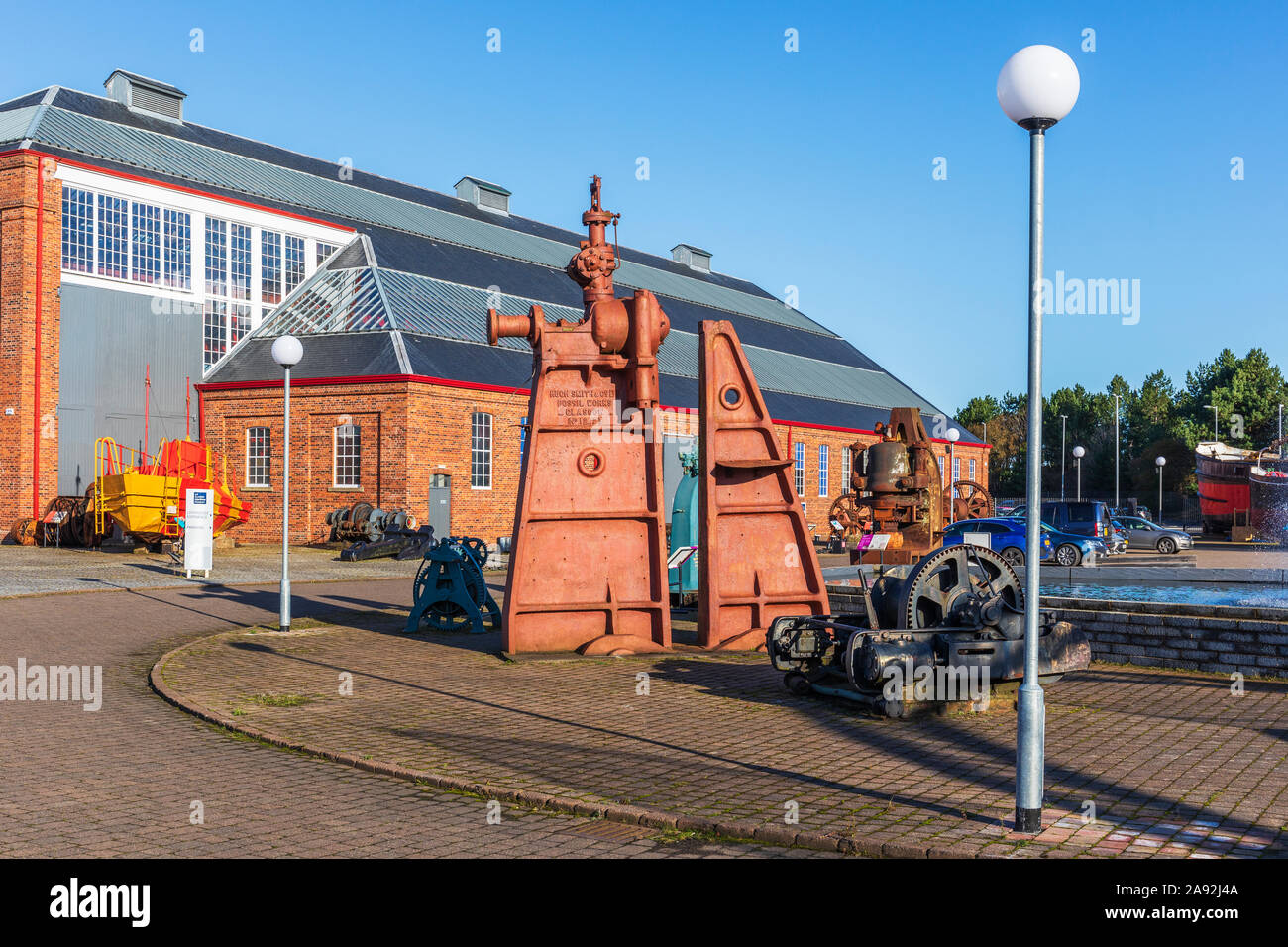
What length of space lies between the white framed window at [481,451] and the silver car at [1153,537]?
70.3 feet

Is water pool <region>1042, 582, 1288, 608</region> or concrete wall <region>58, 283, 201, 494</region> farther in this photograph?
concrete wall <region>58, 283, 201, 494</region>

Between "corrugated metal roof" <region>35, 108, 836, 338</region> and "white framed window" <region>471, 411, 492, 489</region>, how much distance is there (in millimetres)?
12359

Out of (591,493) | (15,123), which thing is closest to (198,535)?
(591,493)

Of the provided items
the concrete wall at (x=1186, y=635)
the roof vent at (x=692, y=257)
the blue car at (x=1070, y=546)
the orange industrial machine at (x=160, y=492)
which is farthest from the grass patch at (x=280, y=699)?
the roof vent at (x=692, y=257)

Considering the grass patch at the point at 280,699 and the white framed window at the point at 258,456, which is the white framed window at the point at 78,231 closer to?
the white framed window at the point at 258,456

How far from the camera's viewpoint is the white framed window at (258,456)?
35.3 m

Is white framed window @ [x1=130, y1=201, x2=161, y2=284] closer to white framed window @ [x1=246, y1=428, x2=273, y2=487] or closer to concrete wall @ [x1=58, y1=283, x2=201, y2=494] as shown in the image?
concrete wall @ [x1=58, y1=283, x2=201, y2=494]

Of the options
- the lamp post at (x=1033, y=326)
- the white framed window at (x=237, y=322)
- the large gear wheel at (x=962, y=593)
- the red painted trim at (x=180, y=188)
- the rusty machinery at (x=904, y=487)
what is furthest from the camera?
the white framed window at (x=237, y=322)

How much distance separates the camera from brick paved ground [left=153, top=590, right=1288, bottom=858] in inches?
233

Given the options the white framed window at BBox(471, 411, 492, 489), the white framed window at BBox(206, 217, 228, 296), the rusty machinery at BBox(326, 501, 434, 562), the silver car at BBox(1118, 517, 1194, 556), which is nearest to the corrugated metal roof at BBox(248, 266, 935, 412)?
the white framed window at BBox(206, 217, 228, 296)

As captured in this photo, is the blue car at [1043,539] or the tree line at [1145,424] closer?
the blue car at [1043,539]

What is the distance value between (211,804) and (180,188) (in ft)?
112

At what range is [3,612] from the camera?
16.4m
